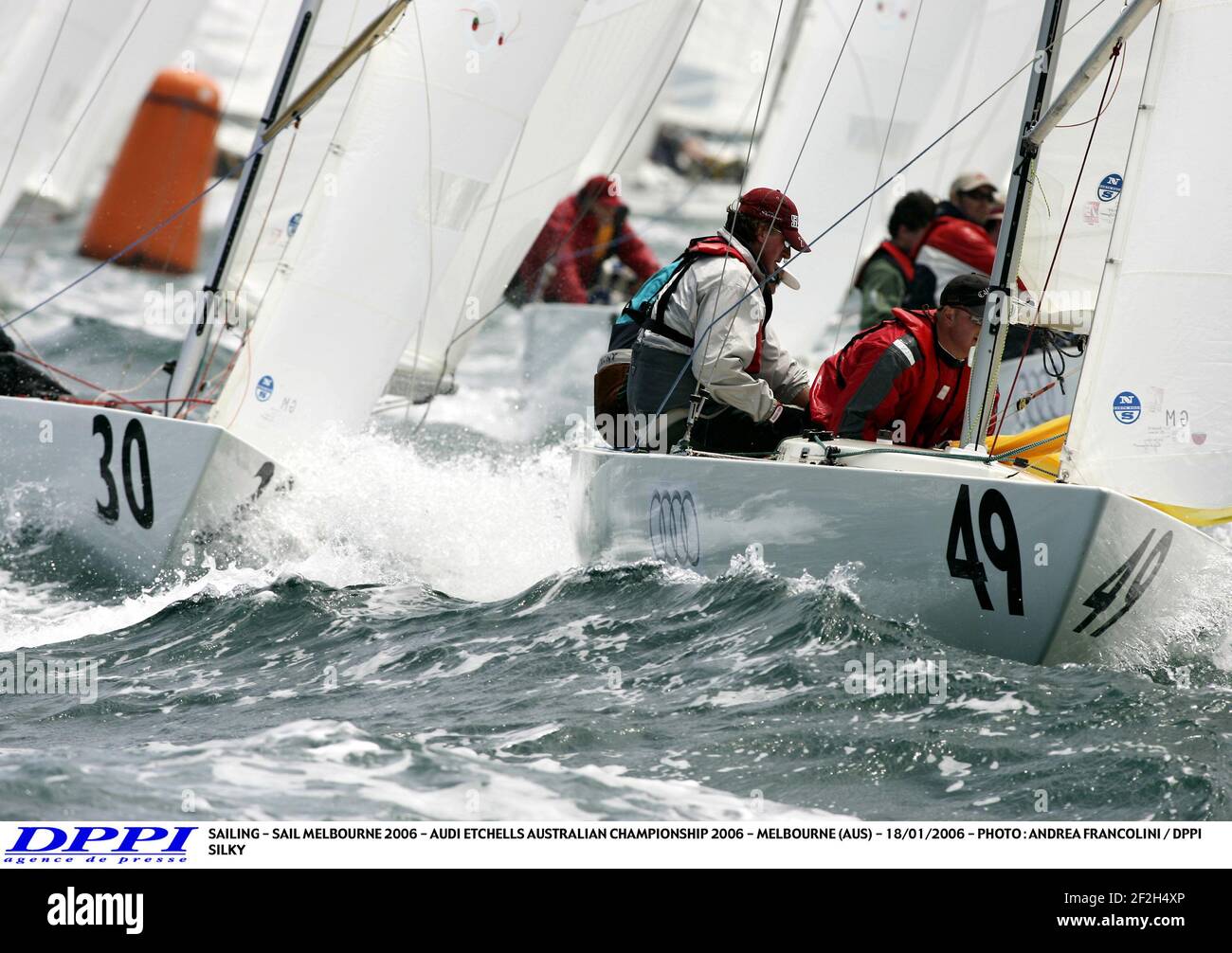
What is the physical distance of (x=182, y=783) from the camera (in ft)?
10.3

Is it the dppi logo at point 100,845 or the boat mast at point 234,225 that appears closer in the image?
the dppi logo at point 100,845

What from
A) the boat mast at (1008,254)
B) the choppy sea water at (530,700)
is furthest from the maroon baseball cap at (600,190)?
the boat mast at (1008,254)

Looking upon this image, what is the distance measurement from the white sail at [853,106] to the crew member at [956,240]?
84 centimetres

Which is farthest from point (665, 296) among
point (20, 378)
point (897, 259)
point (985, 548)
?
point (897, 259)

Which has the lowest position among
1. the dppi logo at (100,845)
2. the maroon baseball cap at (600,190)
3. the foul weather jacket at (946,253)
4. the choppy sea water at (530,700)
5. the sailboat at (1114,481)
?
the dppi logo at (100,845)

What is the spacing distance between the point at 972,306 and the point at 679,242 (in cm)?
1664

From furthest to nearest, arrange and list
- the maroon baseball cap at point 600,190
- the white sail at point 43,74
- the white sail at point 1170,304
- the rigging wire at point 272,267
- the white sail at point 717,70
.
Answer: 1. the white sail at point 717,70
2. the white sail at point 43,74
3. the maroon baseball cap at point 600,190
4. the rigging wire at point 272,267
5. the white sail at point 1170,304

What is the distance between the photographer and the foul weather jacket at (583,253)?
9.08 metres

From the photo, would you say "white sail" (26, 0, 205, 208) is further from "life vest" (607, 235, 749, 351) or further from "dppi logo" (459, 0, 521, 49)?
"life vest" (607, 235, 749, 351)

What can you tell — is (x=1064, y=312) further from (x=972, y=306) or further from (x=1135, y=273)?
(x=1135, y=273)

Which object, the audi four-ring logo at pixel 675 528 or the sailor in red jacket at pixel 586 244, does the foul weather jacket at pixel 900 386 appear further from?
the sailor in red jacket at pixel 586 244

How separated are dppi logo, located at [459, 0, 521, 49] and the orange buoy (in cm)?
847

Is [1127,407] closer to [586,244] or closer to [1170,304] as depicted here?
[1170,304]

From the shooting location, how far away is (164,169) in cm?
1458
